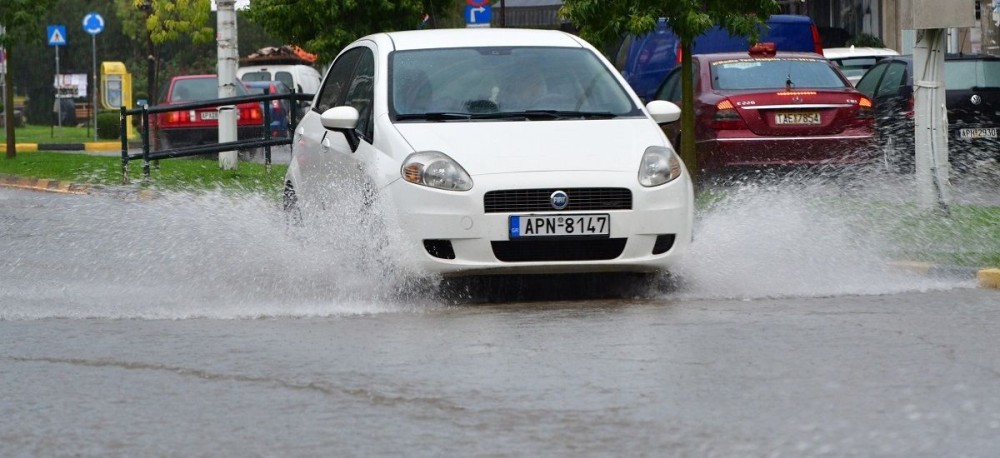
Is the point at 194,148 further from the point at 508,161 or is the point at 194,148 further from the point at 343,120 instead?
the point at 508,161

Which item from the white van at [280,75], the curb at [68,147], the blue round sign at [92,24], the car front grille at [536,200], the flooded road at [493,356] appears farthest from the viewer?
the blue round sign at [92,24]

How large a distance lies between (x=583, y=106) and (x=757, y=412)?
4.29 metres

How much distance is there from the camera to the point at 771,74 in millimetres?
16953

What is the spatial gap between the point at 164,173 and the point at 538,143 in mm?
13373

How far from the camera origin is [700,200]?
1482 cm

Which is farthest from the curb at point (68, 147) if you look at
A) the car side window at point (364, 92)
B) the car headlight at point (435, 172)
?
the car headlight at point (435, 172)

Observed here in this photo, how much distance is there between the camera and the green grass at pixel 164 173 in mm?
20234

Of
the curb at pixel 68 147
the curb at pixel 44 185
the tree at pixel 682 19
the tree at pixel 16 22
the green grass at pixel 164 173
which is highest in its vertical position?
the tree at pixel 16 22

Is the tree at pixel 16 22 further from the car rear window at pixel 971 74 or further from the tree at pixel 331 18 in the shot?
the car rear window at pixel 971 74

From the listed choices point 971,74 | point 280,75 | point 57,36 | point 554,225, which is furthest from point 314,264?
point 57,36

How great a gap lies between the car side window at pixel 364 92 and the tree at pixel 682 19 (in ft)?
16.1

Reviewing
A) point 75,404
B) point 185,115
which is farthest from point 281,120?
point 75,404

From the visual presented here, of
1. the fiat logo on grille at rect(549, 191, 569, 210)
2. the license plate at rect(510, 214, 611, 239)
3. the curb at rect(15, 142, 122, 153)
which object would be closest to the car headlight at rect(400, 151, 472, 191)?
the license plate at rect(510, 214, 611, 239)

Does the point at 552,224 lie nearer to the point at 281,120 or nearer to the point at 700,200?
the point at 700,200
